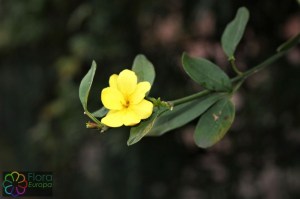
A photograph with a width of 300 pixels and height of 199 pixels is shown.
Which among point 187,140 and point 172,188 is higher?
point 187,140

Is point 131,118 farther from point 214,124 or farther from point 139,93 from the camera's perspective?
point 214,124

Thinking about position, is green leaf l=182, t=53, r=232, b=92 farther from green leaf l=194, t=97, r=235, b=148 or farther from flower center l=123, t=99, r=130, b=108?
flower center l=123, t=99, r=130, b=108

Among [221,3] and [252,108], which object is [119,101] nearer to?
[221,3]

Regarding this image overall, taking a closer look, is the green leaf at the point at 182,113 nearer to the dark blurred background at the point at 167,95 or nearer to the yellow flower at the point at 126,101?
the yellow flower at the point at 126,101

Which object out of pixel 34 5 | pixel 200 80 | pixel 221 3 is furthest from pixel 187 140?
pixel 200 80

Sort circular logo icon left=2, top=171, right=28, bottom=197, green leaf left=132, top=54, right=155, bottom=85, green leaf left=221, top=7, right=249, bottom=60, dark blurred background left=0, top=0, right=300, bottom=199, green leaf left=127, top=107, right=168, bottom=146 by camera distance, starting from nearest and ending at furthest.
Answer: green leaf left=127, top=107, right=168, bottom=146 → green leaf left=132, top=54, right=155, bottom=85 → green leaf left=221, top=7, right=249, bottom=60 → circular logo icon left=2, top=171, right=28, bottom=197 → dark blurred background left=0, top=0, right=300, bottom=199

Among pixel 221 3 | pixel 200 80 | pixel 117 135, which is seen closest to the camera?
pixel 200 80

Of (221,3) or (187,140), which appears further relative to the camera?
(187,140)

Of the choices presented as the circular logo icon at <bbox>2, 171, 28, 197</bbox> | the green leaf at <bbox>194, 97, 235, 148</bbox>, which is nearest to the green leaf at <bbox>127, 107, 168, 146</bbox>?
the green leaf at <bbox>194, 97, 235, 148</bbox>

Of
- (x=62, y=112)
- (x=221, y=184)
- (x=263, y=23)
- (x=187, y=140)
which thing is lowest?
(x=221, y=184)
